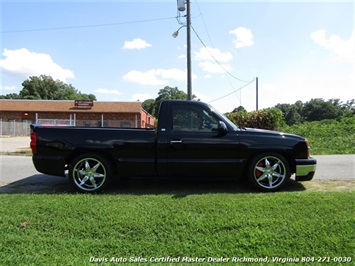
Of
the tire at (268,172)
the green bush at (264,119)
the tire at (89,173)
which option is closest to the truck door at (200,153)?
the tire at (268,172)

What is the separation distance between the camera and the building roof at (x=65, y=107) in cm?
3606

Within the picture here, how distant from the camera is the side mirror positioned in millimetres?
4879

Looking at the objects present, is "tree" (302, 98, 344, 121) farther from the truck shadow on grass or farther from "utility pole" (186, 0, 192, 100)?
the truck shadow on grass

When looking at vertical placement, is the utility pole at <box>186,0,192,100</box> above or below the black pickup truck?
above

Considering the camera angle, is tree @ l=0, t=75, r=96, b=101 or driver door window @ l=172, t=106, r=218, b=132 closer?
driver door window @ l=172, t=106, r=218, b=132

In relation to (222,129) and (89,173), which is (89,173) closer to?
(89,173)

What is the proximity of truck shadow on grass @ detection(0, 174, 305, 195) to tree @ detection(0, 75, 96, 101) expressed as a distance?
75977 mm

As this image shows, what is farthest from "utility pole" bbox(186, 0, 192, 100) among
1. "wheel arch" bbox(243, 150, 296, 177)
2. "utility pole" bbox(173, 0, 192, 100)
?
"wheel arch" bbox(243, 150, 296, 177)

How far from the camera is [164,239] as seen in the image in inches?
126

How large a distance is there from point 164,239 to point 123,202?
1.24m

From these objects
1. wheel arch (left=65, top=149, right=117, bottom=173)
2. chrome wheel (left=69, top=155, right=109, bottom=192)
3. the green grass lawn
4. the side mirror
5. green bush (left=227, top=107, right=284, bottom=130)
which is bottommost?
the green grass lawn

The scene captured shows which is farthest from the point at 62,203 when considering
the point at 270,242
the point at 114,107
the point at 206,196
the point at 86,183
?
the point at 114,107

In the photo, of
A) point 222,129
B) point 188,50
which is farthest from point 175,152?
point 188,50

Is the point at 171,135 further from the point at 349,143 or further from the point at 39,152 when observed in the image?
the point at 349,143
